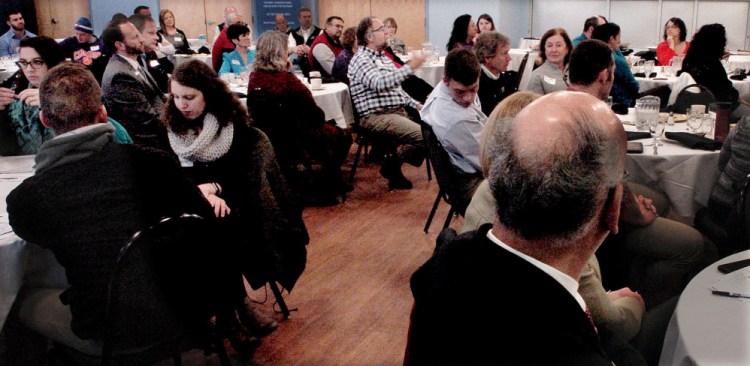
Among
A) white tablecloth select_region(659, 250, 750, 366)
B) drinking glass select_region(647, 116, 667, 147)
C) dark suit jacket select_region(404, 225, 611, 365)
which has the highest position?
dark suit jacket select_region(404, 225, 611, 365)

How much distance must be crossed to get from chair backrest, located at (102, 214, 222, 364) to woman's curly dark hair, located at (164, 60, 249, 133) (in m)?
0.88

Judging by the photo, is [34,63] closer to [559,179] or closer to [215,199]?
[215,199]

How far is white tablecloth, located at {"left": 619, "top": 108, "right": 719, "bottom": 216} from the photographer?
336 centimetres

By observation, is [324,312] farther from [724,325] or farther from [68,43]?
[68,43]

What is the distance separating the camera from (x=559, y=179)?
1058 millimetres

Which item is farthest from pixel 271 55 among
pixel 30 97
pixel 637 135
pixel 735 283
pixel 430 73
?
pixel 430 73

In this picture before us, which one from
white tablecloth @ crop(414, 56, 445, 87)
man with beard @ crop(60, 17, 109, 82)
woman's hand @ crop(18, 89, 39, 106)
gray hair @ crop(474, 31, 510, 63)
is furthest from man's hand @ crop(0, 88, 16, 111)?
white tablecloth @ crop(414, 56, 445, 87)

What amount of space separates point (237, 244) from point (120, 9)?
11.0m

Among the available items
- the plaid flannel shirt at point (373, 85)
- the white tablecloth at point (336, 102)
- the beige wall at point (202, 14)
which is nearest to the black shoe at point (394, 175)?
the plaid flannel shirt at point (373, 85)

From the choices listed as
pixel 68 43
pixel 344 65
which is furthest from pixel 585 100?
pixel 68 43

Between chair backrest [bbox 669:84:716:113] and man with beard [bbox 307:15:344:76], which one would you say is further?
man with beard [bbox 307:15:344:76]

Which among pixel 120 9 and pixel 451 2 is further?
pixel 451 2

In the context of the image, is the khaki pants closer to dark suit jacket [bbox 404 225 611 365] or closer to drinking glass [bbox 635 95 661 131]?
drinking glass [bbox 635 95 661 131]

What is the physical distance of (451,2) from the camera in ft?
44.2
